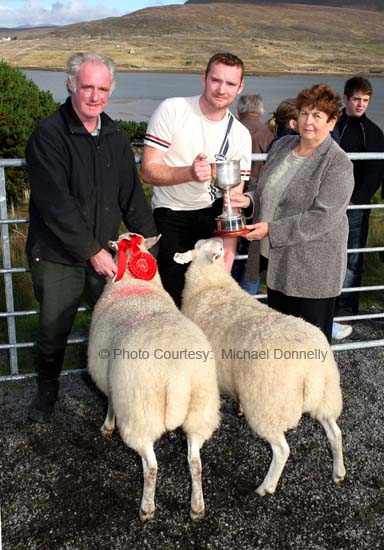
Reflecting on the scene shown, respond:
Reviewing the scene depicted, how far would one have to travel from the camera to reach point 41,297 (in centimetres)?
367

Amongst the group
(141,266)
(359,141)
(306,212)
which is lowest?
(141,266)

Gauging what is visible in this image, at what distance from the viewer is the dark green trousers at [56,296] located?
3572 millimetres

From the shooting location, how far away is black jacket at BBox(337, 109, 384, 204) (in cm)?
576

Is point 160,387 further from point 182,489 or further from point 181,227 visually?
point 181,227

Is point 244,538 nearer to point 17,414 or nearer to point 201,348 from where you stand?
point 201,348

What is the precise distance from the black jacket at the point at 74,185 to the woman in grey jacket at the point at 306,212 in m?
0.81

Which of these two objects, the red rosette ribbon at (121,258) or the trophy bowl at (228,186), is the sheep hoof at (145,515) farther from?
the trophy bowl at (228,186)

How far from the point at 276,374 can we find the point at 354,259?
3.38 meters

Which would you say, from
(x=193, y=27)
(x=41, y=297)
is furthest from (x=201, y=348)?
(x=193, y=27)

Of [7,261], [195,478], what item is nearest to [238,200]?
[195,478]

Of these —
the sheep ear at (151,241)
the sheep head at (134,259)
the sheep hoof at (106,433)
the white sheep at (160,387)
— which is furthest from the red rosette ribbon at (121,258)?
the sheep hoof at (106,433)

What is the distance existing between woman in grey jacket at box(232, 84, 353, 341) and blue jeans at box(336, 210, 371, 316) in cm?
237

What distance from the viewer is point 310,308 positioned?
365 cm

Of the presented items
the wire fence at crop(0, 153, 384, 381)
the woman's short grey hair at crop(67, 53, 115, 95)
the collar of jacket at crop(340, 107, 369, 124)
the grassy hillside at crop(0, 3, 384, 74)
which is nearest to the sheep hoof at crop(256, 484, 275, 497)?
the wire fence at crop(0, 153, 384, 381)
